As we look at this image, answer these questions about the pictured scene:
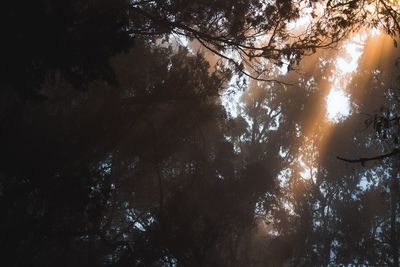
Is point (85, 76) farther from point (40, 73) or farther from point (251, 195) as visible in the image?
point (251, 195)

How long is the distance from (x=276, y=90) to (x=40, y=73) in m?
25.3

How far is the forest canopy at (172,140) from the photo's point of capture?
515 cm

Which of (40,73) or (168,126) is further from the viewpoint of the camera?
(168,126)

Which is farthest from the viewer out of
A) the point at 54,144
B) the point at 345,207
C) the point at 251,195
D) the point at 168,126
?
the point at 345,207

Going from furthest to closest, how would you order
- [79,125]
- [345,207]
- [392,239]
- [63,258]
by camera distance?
1. [345,207]
2. [392,239]
3. [63,258]
4. [79,125]

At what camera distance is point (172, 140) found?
50.3 feet

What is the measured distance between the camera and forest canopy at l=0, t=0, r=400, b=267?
515cm

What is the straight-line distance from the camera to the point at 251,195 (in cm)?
2416

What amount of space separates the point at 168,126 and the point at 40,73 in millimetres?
10588

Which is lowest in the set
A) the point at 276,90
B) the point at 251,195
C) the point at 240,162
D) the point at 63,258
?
the point at 63,258

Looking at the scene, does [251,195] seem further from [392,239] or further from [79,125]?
[79,125]

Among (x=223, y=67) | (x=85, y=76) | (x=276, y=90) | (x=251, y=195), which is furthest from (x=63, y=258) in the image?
(x=276, y=90)

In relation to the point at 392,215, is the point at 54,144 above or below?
below

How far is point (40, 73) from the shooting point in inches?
188
